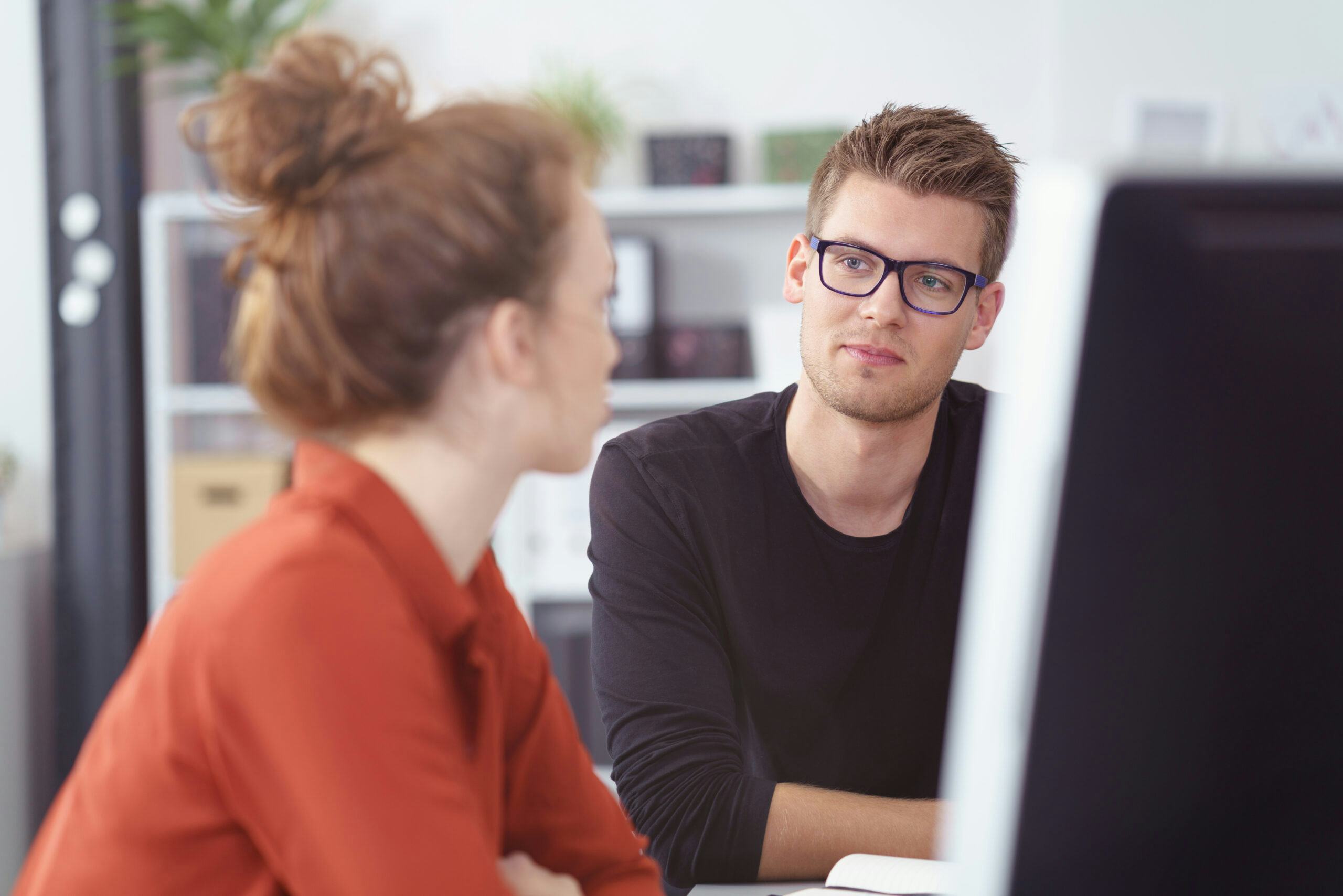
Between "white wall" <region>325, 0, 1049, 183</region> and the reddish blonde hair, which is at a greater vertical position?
"white wall" <region>325, 0, 1049, 183</region>

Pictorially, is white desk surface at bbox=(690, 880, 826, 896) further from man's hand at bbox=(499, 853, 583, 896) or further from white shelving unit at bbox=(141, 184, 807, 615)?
white shelving unit at bbox=(141, 184, 807, 615)

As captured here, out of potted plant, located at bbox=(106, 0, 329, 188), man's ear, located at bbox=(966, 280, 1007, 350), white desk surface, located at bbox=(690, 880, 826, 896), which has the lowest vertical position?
white desk surface, located at bbox=(690, 880, 826, 896)

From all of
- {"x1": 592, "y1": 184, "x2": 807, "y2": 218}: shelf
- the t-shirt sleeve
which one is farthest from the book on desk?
{"x1": 592, "y1": 184, "x2": 807, "y2": 218}: shelf

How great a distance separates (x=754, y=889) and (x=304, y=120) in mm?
732

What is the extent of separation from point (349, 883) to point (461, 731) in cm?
13

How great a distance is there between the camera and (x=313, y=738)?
0.59 metres

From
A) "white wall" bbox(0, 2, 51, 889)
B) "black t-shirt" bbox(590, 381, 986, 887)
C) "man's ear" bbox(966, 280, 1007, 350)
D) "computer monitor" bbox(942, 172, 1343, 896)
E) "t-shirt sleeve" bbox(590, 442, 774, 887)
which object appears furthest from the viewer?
"white wall" bbox(0, 2, 51, 889)

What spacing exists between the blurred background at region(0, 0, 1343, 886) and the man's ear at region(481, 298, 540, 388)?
6.08 ft

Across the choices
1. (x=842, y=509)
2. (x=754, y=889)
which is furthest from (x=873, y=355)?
(x=754, y=889)

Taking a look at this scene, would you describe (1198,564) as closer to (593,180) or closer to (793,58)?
(593,180)

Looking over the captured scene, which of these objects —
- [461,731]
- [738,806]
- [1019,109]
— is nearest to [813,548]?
[738,806]

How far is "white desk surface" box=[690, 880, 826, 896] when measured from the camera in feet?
3.22

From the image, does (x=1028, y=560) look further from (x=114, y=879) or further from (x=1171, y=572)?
(x=114, y=879)

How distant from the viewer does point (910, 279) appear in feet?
4.43
